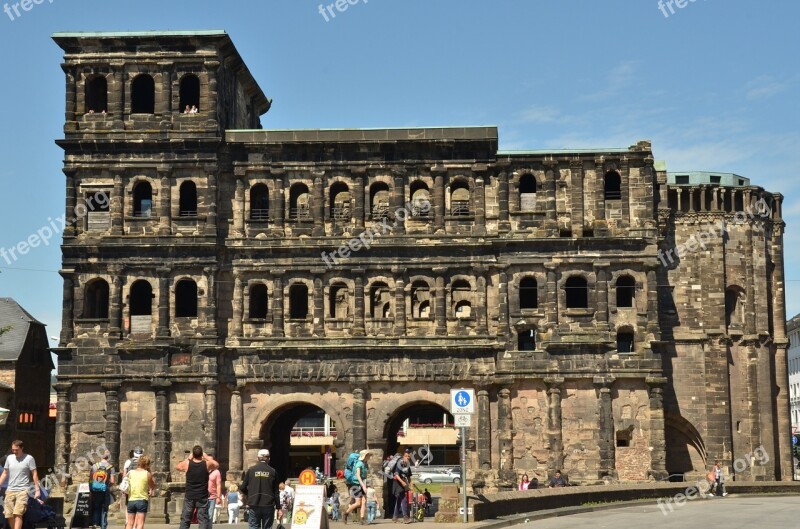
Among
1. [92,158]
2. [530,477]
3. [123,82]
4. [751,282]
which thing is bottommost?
[530,477]

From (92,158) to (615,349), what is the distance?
23.7 metres

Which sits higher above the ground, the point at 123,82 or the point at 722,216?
the point at 123,82

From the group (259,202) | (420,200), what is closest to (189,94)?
(259,202)

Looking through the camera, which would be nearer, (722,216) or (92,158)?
(92,158)

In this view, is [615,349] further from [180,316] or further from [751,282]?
[180,316]

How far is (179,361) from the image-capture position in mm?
53500

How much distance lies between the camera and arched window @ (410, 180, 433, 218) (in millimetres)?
54719

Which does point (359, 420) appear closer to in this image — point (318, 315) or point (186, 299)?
point (318, 315)

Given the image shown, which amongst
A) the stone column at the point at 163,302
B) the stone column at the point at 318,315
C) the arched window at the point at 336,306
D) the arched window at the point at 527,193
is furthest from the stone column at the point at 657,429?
the stone column at the point at 163,302

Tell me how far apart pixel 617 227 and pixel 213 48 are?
19.0m

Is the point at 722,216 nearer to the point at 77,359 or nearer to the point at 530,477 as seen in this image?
the point at 530,477

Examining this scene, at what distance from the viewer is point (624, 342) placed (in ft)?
179

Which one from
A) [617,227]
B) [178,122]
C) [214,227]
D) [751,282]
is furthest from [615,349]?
[178,122]

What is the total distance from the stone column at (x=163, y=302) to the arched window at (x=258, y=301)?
11.6 ft
